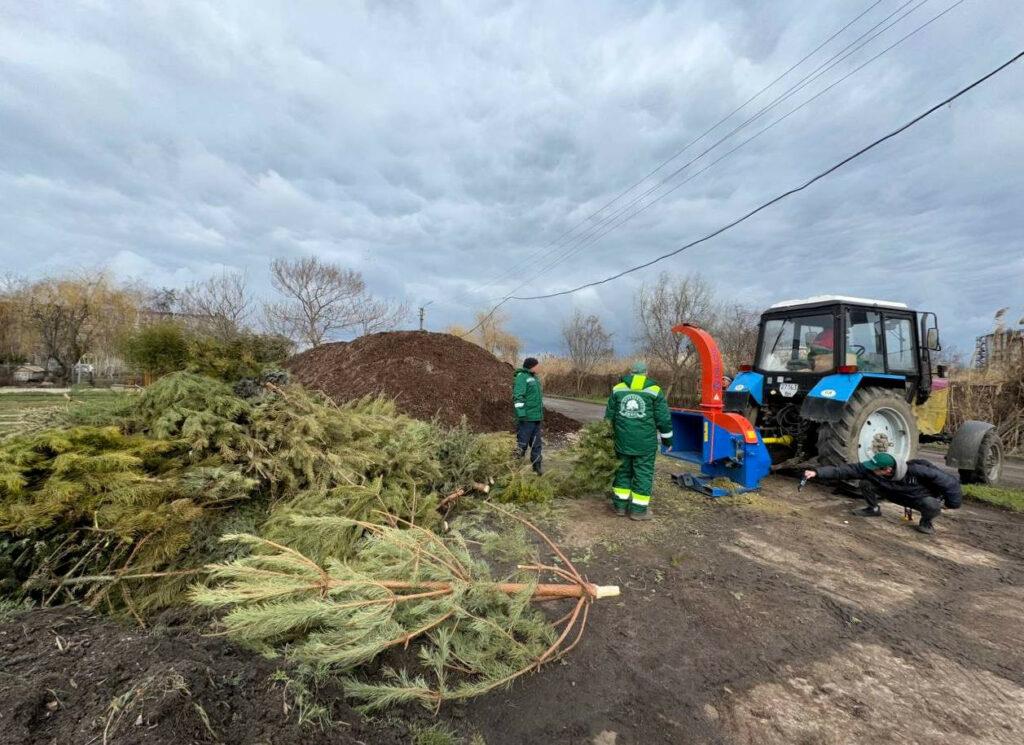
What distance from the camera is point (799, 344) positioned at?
654 centimetres

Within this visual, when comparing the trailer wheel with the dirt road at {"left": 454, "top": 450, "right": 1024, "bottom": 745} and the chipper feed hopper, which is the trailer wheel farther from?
the chipper feed hopper

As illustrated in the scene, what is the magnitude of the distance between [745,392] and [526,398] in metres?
2.99

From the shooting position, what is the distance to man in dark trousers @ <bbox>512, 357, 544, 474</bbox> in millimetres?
6566

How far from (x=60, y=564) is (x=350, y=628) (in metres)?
1.82

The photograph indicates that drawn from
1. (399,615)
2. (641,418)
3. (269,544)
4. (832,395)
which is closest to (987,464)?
(832,395)

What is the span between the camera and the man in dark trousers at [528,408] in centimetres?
657

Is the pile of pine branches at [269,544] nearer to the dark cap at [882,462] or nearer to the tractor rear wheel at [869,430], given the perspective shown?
the dark cap at [882,462]

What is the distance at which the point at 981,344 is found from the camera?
10.8m

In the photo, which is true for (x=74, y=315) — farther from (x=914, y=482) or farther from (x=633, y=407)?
(x=914, y=482)

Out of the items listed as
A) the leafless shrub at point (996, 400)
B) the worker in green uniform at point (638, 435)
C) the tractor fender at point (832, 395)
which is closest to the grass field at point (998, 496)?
the tractor fender at point (832, 395)

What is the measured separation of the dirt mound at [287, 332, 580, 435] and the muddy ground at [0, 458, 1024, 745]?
6.66 meters

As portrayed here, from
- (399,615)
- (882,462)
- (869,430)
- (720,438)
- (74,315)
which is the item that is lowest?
(399,615)

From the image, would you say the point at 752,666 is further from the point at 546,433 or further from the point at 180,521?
the point at 546,433

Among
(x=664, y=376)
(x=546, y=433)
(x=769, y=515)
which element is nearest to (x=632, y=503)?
(x=769, y=515)
